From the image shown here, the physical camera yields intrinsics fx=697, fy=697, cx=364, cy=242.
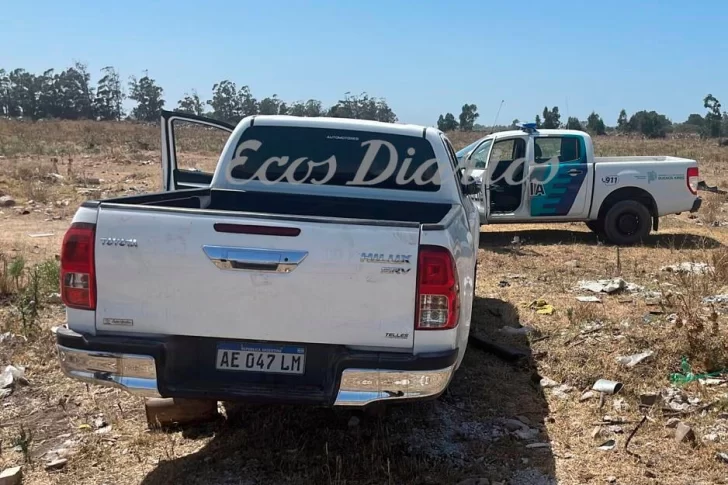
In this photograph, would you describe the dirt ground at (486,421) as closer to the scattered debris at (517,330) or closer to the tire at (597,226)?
the scattered debris at (517,330)

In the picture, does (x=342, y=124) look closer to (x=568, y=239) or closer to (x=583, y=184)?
(x=583, y=184)

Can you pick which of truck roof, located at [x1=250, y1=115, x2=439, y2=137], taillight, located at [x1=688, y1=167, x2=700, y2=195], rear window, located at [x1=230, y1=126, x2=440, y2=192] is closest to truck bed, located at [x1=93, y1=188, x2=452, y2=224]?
rear window, located at [x1=230, y1=126, x2=440, y2=192]

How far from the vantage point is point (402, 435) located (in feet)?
13.1

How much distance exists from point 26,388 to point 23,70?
86.3 meters

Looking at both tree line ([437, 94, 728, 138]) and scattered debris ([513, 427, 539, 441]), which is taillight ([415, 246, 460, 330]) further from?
tree line ([437, 94, 728, 138])

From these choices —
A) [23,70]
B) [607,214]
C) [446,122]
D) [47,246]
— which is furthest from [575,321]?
[23,70]

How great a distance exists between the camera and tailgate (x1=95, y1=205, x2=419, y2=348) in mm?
3057

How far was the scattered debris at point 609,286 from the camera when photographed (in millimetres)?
7091

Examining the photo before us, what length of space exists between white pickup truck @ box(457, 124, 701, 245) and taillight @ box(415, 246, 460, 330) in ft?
24.2

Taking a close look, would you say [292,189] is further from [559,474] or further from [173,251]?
[559,474]

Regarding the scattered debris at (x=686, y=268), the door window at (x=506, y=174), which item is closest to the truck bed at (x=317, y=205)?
the scattered debris at (x=686, y=268)

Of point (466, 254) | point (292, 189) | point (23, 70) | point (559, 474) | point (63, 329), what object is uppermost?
point (23, 70)

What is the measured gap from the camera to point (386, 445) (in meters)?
3.73

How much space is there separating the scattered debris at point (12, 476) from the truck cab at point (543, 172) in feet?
25.6
